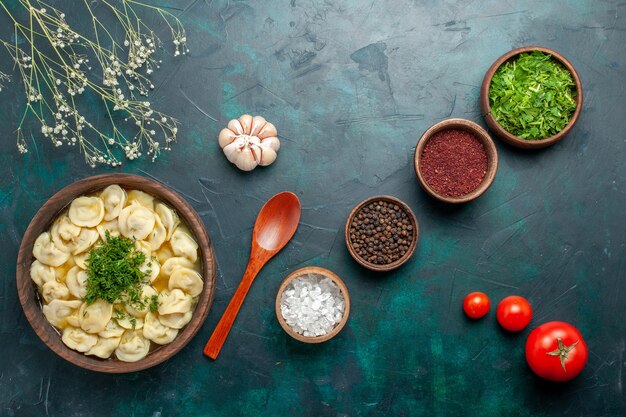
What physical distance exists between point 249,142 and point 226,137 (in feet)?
0.44

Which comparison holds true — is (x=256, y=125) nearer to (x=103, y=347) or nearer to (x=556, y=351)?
(x=103, y=347)

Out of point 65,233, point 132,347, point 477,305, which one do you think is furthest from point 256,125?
point 477,305

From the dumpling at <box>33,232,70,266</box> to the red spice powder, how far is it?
6.48 ft

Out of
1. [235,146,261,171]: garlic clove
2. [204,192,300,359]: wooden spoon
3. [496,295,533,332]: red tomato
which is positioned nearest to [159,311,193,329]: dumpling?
[204,192,300,359]: wooden spoon

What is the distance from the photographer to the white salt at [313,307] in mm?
3582

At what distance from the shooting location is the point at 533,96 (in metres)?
3.55

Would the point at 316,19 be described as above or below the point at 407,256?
above

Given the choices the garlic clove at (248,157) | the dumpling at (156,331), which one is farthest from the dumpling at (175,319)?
the garlic clove at (248,157)

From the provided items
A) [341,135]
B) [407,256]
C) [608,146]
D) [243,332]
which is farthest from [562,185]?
[243,332]

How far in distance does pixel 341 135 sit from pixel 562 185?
1.30m

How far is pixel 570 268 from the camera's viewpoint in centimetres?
375

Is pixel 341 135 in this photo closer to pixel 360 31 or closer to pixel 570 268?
pixel 360 31

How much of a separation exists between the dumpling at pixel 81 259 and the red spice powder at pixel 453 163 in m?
1.85

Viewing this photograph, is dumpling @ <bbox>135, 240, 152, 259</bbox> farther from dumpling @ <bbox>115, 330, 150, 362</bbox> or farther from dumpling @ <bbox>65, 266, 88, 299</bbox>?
dumpling @ <bbox>115, 330, 150, 362</bbox>
